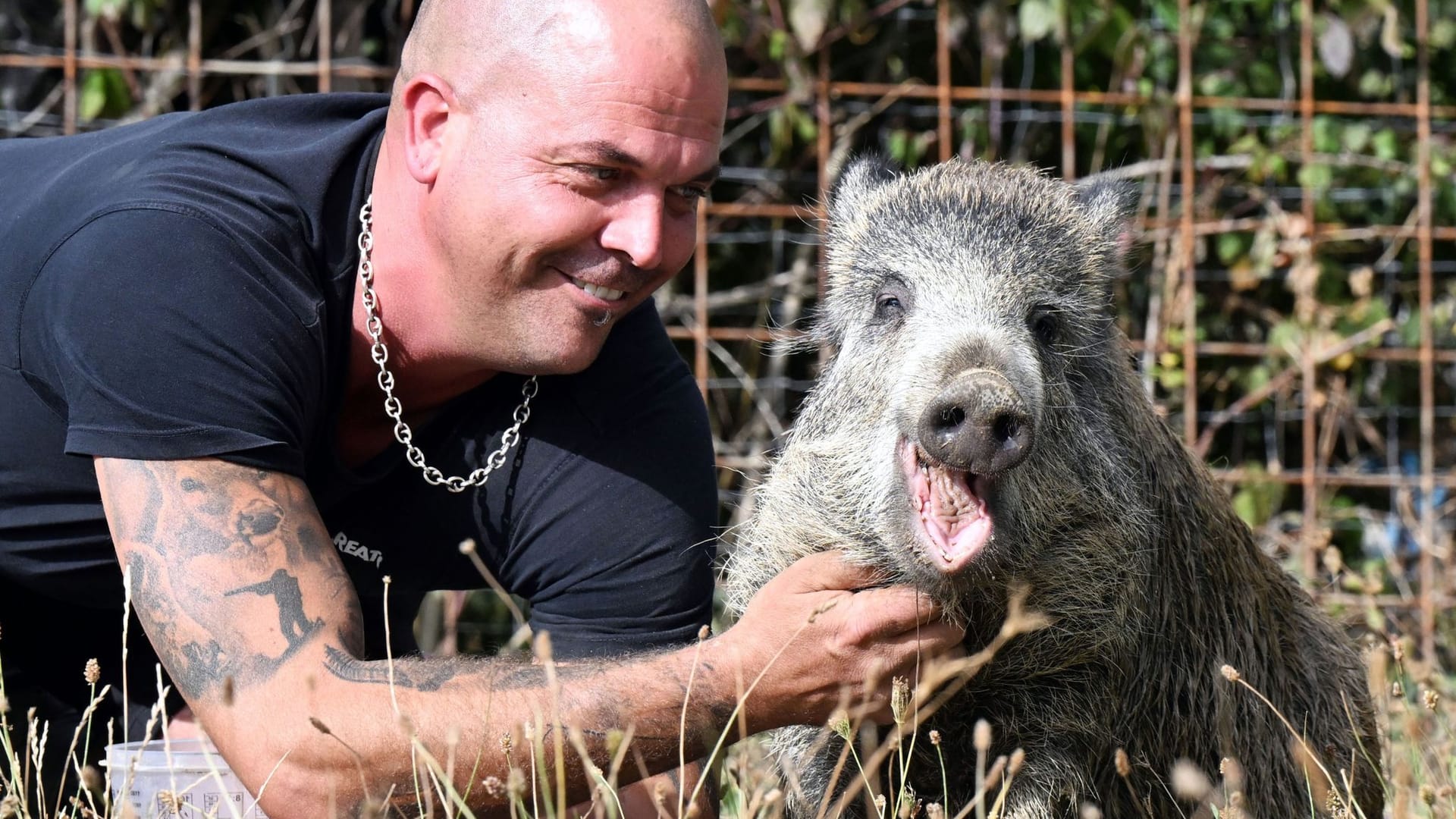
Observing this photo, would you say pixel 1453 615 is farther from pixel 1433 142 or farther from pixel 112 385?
pixel 112 385

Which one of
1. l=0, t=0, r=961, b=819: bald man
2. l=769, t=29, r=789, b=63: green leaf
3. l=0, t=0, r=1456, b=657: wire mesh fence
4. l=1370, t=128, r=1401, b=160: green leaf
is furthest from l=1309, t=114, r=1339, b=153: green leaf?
l=0, t=0, r=961, b=819: bald man

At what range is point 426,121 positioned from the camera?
2840 mm

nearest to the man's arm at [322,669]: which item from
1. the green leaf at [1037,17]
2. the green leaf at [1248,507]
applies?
the green leaf at [1037,17]

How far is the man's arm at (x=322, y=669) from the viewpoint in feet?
7.77

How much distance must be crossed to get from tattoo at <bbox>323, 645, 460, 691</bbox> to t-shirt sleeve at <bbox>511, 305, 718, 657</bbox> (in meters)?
0.56

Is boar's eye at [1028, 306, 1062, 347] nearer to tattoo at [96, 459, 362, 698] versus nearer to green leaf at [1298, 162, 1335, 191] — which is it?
tattoo at [96, 459, 362, 698]

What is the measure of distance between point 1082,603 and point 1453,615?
10.6 ft

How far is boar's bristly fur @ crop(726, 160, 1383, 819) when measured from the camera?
276 cm

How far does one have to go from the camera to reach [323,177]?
2895 mm

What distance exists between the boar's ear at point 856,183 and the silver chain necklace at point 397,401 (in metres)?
0.87

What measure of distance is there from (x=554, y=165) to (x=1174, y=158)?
373cm

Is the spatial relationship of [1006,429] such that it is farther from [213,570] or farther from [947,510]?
[213,570]

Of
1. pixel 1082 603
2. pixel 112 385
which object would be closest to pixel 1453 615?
pixel 1082 603

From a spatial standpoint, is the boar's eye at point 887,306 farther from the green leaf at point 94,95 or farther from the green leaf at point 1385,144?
the green leaf at point 1385,144
